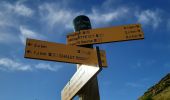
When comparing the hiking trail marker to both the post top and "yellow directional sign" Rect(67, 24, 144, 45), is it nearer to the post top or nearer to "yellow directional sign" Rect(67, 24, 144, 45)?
"yellow directional sign" Rect(67, 24, 144, 45)

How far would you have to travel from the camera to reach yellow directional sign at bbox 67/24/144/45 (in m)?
5.88

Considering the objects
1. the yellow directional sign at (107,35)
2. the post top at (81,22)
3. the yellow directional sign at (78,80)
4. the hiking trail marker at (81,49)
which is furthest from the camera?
the post top at (81,22)

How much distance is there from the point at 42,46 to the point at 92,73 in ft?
4.63

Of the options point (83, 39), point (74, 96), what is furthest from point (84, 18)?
point (74, 96)

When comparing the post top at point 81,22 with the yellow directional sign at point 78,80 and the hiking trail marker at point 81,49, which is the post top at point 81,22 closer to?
the hiking trail marker at point 81,49

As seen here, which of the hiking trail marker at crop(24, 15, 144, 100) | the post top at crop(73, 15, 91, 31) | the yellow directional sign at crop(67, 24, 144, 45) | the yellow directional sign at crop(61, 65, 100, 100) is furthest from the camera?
the post top at crop(73, 15, 91, 31)

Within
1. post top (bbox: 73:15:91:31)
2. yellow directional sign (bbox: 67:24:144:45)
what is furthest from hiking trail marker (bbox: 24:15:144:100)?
post top (bbox: 73:15:91:31)

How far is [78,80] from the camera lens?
571 cm

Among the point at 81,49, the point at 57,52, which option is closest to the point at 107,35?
the point at 81,49

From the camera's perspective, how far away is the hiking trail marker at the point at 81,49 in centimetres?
550

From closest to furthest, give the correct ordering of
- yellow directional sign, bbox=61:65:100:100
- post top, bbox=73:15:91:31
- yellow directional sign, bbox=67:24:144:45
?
1. yellow directional sign, bbox=61:65:100:100
2. yellow directional sign, bbox=67:24:144:45
3. post top, bbox=73:15:91:31

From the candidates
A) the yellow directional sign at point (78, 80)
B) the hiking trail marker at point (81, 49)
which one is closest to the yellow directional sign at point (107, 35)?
the hiking trail marker at point (81, 49)

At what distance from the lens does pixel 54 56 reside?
5637 mm

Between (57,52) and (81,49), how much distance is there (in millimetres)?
493
